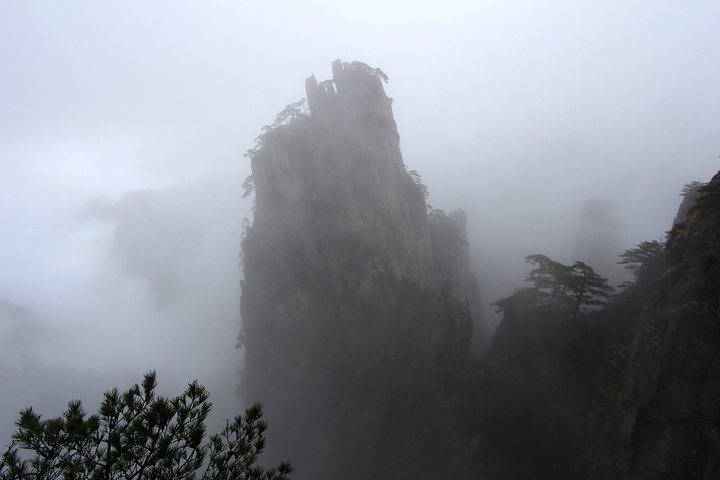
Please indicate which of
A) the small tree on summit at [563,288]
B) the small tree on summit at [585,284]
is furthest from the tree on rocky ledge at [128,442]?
the small tree on summit at [563,288]

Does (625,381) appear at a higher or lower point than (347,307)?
lower

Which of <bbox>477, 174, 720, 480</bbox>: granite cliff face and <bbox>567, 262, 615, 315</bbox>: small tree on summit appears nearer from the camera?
<bbox>477, 174, 720, 480</bbox>: granite cliff face

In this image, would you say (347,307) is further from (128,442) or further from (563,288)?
(128,442)

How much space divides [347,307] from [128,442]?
81.1 feet

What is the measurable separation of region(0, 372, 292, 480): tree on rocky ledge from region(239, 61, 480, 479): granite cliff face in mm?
21414

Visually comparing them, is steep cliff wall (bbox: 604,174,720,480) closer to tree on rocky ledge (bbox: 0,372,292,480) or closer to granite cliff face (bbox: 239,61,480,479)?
granite cliff face (bbox: 239,61,480,479)

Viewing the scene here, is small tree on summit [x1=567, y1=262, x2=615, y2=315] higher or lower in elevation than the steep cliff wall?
higher

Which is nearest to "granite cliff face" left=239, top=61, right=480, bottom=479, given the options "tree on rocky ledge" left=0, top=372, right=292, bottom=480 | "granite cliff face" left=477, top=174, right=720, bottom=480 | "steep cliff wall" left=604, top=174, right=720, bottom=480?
"granite cliff face" left=477, top=174, right=720, bottom=480

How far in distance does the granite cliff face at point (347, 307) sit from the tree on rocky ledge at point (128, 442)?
70.3ft

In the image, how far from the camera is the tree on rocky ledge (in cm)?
617

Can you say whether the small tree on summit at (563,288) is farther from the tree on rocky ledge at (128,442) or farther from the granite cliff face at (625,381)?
the tree on rocky ledge at (128,442)

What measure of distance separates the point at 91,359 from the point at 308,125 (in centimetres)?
7579

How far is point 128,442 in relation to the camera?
6.49 metres

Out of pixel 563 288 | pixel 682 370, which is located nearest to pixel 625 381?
pixel 682 370
